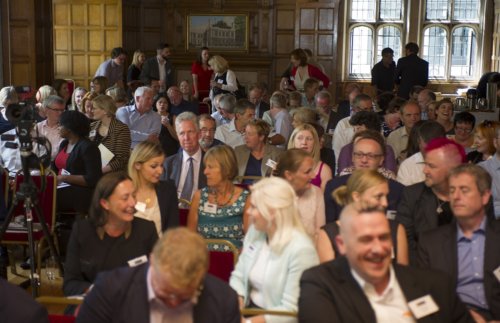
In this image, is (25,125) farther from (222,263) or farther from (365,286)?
(365,286)

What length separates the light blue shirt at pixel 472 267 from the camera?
150 inches

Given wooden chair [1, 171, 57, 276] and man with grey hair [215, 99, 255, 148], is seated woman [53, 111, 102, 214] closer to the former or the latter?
wooden chair [1, 171, 57, 276]

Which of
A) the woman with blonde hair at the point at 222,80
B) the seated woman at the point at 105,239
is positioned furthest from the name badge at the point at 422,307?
the woman with blonde hair at the point at 222,80

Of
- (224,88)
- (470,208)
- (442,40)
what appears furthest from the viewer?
(442,40)

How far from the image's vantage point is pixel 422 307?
10.2 feet

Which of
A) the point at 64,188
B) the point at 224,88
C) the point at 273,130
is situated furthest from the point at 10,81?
the point at 64,188

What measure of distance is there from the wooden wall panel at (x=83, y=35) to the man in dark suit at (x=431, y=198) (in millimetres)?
11904

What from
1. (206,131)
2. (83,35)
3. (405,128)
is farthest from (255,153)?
(83,35)

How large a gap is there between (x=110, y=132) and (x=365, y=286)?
450cm

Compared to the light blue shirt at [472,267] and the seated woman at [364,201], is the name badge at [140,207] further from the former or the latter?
the light blue shirt at [472,267]

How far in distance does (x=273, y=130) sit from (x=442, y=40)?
8.85 metres

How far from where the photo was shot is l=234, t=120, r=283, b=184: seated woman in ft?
21.2

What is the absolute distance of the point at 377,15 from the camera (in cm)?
1680

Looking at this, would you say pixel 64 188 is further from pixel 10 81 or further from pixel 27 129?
pixel 10 81
